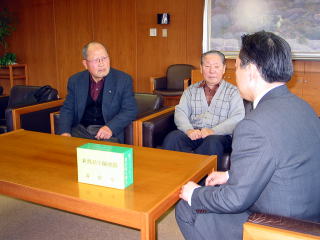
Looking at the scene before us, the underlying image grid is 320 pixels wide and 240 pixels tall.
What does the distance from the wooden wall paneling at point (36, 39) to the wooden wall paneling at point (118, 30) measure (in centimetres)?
136

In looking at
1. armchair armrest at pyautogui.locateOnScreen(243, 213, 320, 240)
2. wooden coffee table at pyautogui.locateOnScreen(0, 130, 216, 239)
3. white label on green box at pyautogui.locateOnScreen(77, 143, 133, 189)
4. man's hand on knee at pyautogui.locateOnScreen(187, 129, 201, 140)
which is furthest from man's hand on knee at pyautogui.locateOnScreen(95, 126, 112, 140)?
armchair armrest at pyautogui.locateOnScreen(243, 213, 320, 240)

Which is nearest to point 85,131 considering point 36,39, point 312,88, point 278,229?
point 278,229

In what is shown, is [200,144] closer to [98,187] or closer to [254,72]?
[98,187]

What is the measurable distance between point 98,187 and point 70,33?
690 centimetres

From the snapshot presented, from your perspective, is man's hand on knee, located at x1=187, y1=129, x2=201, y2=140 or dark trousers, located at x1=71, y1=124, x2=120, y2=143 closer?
man's hand on knee, located at x1=187, y1=129, x2=201, y2=140

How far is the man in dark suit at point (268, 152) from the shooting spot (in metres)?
1.41

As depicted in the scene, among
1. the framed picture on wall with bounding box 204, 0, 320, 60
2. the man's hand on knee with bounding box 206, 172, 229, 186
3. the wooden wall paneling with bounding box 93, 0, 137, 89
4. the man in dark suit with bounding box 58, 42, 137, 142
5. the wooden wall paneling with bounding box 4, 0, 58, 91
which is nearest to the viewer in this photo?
the man's hand on knee with bounding box 206, 172, 229, 186

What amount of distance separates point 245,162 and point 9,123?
2946 mm

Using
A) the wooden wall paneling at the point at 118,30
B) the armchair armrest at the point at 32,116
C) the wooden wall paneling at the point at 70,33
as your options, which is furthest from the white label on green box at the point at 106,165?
the wooden wall paneling at the point at 70,33

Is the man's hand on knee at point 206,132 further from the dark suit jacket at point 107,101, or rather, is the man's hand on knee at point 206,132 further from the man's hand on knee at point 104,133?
the man's hand on knee at point 104,133

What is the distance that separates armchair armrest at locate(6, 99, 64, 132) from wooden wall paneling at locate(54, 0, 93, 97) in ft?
13.4

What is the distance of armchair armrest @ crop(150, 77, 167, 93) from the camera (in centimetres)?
640

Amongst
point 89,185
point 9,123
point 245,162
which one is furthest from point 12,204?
point 245,162

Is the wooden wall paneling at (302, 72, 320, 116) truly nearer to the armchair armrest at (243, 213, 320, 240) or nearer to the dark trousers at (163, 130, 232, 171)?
the dark trousers at (163, 130, 232, 171)
